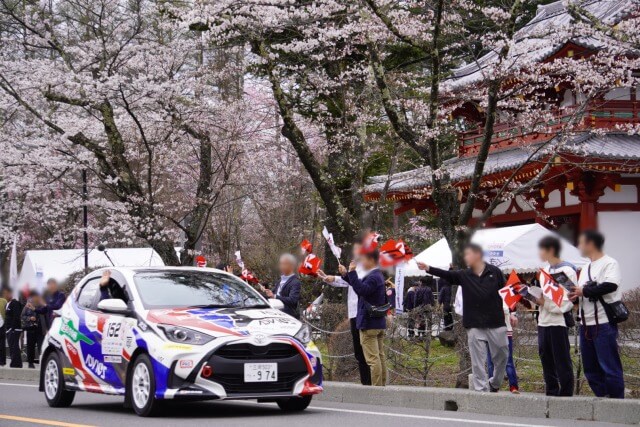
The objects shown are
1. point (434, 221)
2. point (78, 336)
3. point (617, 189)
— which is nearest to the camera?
point (78, 336)

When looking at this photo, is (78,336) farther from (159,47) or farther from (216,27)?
(159,47)

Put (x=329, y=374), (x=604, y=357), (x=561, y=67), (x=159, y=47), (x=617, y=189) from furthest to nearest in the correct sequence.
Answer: (x=617, y=189), (x=159, y=47), (x=561, y=67), (x=329, y=374), (x=604, y=357)

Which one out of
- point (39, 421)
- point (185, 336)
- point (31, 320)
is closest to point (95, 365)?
point (39, 421)

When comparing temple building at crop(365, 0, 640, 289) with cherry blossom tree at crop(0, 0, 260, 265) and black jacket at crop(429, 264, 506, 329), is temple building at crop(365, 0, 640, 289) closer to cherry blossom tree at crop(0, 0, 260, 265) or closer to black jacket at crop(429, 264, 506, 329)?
cherry blossom tree at crop(0, 0, 260, 265)

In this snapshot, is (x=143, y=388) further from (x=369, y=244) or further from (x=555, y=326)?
(x=555, y=326)

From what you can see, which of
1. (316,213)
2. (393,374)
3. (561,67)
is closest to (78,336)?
(393,374)

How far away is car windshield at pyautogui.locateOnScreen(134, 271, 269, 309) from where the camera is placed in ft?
36.9

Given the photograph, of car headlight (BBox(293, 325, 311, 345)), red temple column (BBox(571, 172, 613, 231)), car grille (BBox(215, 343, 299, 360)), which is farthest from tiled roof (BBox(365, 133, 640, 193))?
car grille (BBox(215, 343, 299, 360))

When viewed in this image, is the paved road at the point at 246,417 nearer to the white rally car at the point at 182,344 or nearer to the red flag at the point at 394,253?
the white rally car at the point at 182,344

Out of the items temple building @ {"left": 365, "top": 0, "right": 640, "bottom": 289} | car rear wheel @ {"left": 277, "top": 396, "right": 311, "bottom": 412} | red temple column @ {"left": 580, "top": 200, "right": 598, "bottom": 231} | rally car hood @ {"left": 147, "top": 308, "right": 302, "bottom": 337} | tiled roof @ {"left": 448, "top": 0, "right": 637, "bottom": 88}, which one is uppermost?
tiled roof @ {"left": 448, "top": 0, "right": 637, "bottom": 88}

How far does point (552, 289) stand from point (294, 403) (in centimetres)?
307

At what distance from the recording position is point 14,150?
87.9ft

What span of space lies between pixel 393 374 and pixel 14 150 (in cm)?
1543

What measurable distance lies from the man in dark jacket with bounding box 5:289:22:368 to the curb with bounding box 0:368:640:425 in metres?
10.2
